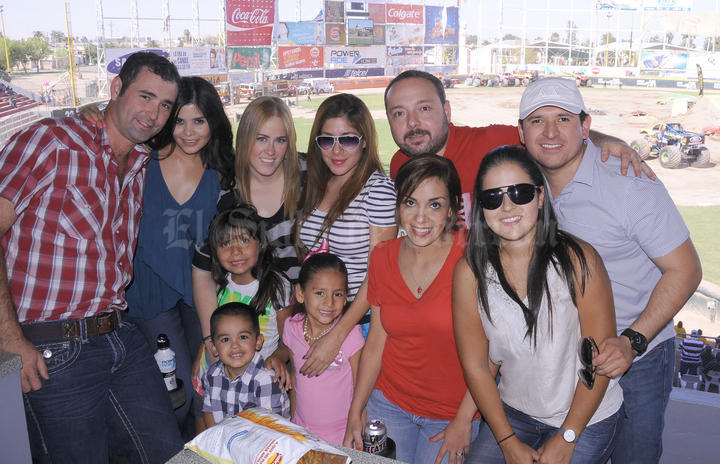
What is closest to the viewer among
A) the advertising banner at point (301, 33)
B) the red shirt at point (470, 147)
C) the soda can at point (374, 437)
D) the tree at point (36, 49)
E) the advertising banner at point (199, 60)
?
the soda can at point (374, 437)

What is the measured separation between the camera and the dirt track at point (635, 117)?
20.4 meters

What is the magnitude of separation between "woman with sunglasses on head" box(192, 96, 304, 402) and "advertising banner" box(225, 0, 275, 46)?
3252 centimetres

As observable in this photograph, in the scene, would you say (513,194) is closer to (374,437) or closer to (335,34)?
(374,437)

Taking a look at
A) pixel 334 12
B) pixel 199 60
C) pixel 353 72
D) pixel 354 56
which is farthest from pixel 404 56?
pixel 199 60

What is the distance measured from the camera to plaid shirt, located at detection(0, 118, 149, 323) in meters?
2.38

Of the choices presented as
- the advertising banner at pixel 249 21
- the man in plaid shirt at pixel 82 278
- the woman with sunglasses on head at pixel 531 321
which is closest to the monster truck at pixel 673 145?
the woman with sunglasses on head at pixel 531 321

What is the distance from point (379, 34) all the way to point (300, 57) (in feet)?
27.8

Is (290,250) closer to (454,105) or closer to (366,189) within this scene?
(366,189)

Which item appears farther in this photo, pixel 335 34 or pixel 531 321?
pixel 335 34

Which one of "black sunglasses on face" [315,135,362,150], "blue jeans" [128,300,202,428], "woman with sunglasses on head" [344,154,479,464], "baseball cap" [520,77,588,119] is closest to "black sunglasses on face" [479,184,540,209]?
"woman with sunglasses on head" [344,154,479,464]

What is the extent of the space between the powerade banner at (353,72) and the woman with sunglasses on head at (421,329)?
43906 millimetres

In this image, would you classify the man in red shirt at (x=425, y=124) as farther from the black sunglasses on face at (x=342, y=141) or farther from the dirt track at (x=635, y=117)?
the dirt track at (x=635, y=117)

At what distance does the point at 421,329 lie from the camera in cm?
242

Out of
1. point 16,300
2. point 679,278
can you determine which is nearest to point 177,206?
point 16,300
